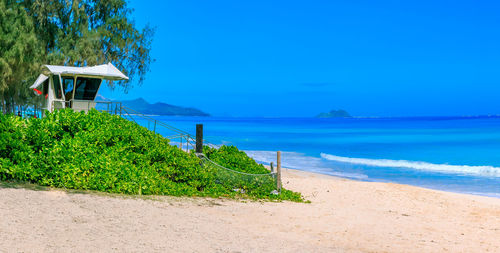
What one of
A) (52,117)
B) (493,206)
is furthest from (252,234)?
(493,206)

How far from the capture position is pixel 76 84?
22.6m

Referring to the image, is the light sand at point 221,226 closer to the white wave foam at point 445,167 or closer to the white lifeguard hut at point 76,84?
the white lifeguard hut at point 76,84

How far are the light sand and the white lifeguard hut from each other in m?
13.4

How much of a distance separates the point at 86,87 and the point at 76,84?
534 millimetres

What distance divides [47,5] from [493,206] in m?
31.1

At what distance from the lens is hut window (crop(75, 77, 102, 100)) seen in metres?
22.7

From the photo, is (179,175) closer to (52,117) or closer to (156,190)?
(156,190)

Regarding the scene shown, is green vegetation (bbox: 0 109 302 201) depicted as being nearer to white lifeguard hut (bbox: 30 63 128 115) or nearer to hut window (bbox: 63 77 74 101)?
white lifeguard hut (bbox: 30 63 128 115)

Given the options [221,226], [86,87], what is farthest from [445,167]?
[221,226]

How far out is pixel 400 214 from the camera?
13.5m

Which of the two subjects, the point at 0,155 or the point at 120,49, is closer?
the point at 0,155

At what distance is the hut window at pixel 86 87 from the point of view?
22719mm

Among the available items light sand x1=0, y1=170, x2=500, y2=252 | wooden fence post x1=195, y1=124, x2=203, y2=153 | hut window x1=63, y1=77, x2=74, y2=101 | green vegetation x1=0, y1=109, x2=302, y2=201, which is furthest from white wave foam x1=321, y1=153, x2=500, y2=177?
hut window x1=63, y1=77, x2=74, y2=101

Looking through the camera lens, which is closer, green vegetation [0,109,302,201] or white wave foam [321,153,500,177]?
green vegetation [0,109,302,201]
